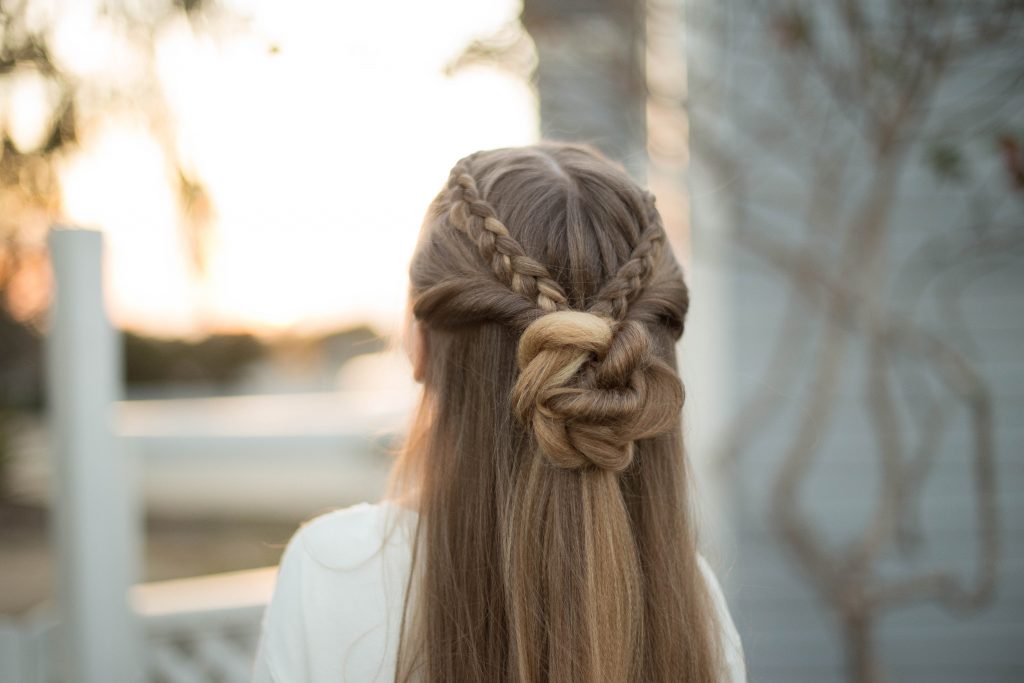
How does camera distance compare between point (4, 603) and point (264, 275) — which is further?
point (4, 603)

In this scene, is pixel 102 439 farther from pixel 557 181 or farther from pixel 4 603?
pixel 4 603

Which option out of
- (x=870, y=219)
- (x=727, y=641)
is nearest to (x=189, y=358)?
(x=870, y=219)

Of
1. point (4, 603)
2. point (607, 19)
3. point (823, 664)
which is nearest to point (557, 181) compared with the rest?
point (607, 19)

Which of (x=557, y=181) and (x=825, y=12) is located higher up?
(x=825, y=12)

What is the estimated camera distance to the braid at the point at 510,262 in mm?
1007

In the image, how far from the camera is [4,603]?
4.62m

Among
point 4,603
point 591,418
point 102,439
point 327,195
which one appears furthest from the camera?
point 4,603

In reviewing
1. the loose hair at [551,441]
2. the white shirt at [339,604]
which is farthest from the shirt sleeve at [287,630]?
the loose hair at [551,441]

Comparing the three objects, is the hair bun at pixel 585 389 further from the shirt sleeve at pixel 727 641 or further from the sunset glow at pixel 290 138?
the sunset glow at pixel 290 138

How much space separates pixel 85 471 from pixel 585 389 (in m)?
1.30

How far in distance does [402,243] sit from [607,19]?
3.38 ft

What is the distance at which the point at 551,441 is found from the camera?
0.96 metres

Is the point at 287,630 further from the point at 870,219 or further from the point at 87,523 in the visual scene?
the point at 870,219

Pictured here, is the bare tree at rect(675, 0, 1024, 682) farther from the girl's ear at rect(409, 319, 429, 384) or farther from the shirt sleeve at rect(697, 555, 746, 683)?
the girl's ear at rect(409, 319, 429, 384)
